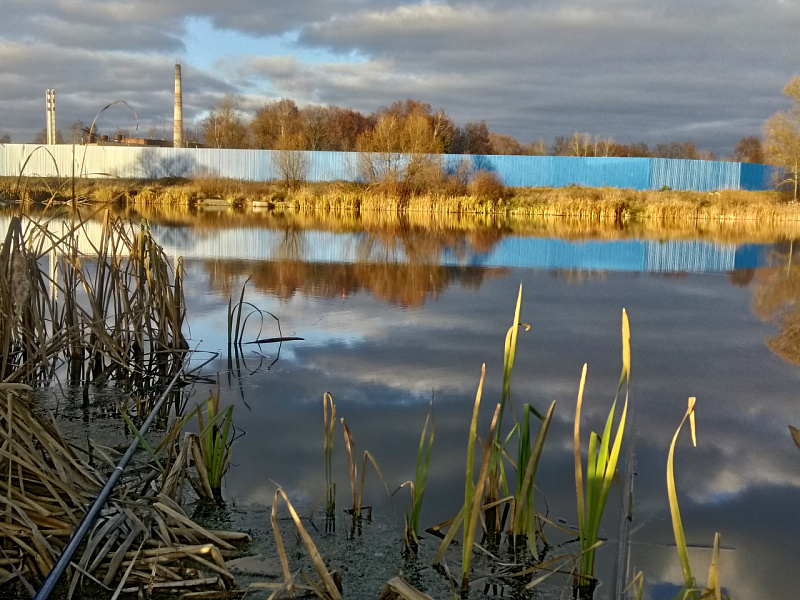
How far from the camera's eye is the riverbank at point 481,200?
2723cm

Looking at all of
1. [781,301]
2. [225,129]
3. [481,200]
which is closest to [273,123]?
[225,129]

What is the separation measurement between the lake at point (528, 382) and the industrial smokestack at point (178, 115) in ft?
108

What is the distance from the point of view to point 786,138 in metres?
31.5

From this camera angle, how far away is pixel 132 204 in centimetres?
2920

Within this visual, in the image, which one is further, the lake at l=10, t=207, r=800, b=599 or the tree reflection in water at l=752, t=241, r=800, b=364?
the tree reflection in water at l=752, t=241, r=800, b=364

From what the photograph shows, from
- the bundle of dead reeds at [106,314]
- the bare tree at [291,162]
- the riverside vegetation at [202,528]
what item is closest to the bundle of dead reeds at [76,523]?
the riverside vegetation at [202,528]

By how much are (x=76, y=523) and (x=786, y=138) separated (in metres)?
34.0

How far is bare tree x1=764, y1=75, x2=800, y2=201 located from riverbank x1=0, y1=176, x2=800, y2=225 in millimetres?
1339

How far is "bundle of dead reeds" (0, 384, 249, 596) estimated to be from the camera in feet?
7.82

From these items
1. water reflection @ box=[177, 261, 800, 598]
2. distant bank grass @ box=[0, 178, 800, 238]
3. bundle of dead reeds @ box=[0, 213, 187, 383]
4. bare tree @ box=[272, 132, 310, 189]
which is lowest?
water reflection @ box=[177, 261, 800, 598]

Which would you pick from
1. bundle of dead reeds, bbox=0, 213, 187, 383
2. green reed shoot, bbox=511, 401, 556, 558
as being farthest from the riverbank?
green reed shoot, bbox=511, 401, 556, 558

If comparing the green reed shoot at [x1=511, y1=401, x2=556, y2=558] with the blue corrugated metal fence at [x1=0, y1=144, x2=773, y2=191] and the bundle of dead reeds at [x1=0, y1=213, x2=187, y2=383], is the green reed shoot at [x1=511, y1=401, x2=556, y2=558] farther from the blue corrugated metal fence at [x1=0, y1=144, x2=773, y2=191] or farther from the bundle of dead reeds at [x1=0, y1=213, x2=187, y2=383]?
Result: the blue corrugated metal fence at [x1=0, y1=144, x2=773, y2=191]

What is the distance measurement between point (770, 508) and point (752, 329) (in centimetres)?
462

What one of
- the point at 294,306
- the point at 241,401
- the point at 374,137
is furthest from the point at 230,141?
the point at 241,401
